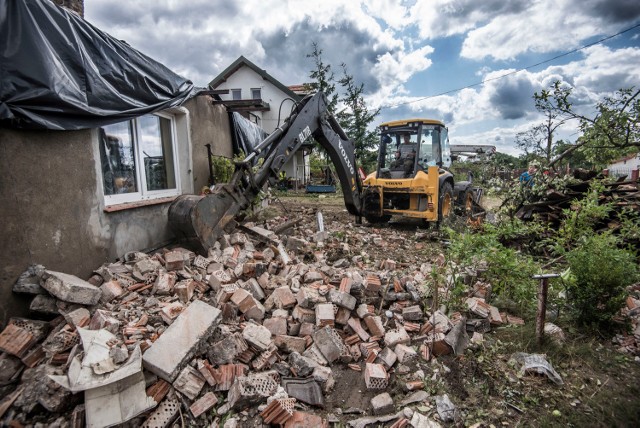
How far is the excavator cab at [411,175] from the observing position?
671cm

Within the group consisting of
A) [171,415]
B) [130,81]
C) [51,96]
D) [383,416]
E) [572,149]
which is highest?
[130,81]

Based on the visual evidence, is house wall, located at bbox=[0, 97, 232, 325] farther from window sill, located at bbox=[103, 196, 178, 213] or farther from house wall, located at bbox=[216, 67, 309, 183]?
house wall, located at bbox=[216, 67, 309, 183]

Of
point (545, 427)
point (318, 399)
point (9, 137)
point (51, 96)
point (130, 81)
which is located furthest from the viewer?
point (130, 81)

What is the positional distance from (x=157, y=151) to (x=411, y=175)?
5374mm

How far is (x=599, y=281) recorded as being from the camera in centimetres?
277

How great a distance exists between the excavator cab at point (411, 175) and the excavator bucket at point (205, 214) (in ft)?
13.6

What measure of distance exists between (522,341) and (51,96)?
4739 millimetres

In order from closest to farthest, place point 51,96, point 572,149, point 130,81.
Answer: point 51,96 → point 130,81 → point 572,149

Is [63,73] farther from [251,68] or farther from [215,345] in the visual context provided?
[251,68]

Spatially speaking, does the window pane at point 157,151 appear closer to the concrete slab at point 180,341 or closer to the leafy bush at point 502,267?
the concrete slab at point 180,341

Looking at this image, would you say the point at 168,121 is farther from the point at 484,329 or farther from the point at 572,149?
the point at 572,149

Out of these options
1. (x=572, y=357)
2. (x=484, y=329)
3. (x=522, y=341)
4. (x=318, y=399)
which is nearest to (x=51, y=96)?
(x=318, y=399)

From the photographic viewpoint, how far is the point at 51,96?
8.44 feet

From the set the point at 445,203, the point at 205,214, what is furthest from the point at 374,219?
the point at 205,214
